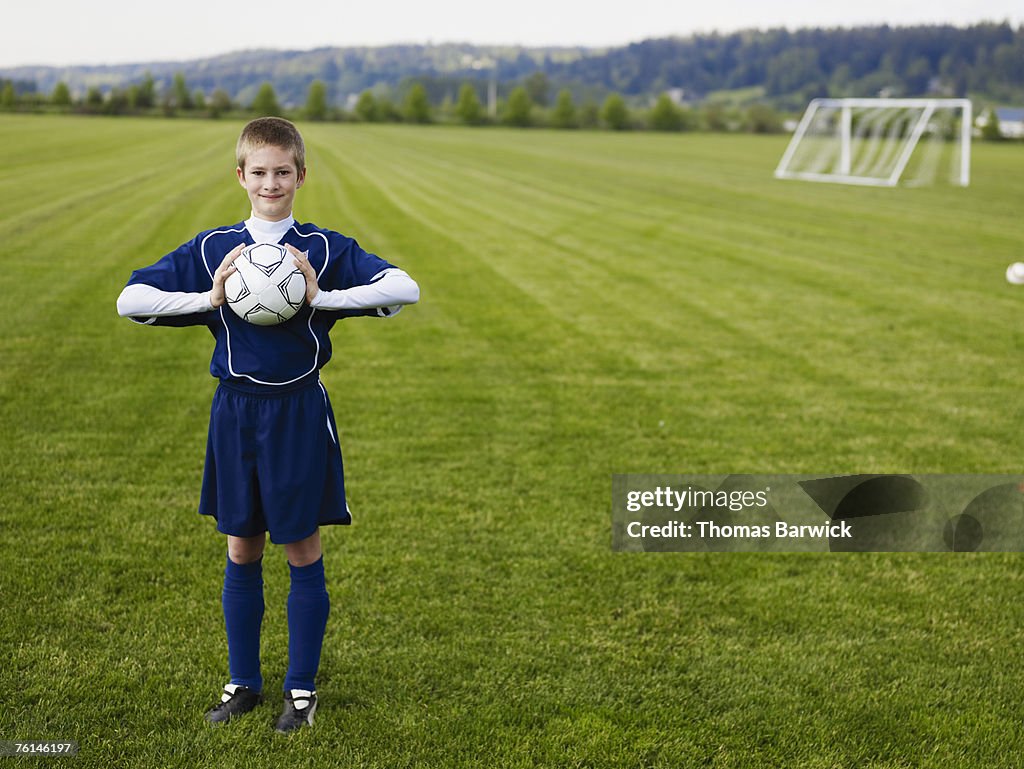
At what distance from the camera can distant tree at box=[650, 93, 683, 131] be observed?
304ft

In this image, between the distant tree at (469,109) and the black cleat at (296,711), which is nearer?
the black cleat at (296,711)

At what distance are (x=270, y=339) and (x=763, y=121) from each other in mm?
89620

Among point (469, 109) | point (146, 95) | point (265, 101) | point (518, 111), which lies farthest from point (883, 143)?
point (146, 95)

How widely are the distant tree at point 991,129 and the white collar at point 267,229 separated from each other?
71.7 meters

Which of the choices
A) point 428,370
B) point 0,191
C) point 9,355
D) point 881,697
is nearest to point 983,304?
point 428,370

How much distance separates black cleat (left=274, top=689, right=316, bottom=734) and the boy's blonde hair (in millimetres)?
1959

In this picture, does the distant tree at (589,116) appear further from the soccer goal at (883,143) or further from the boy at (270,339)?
the boy at (270,339)

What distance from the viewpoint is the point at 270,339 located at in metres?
3.19

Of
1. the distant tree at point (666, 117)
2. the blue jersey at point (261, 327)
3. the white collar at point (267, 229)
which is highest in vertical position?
the distant tree at point (666, 117)

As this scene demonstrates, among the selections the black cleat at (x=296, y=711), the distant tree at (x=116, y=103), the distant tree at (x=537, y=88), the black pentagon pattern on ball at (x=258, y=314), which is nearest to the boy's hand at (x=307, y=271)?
the black pentagon pattern on ball at (x=258, y=314)

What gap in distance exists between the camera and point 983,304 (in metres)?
12.6

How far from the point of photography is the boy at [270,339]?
3086mm

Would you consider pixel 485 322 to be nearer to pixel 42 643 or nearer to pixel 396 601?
pixel 396 601

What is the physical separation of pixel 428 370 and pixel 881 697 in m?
5.75
